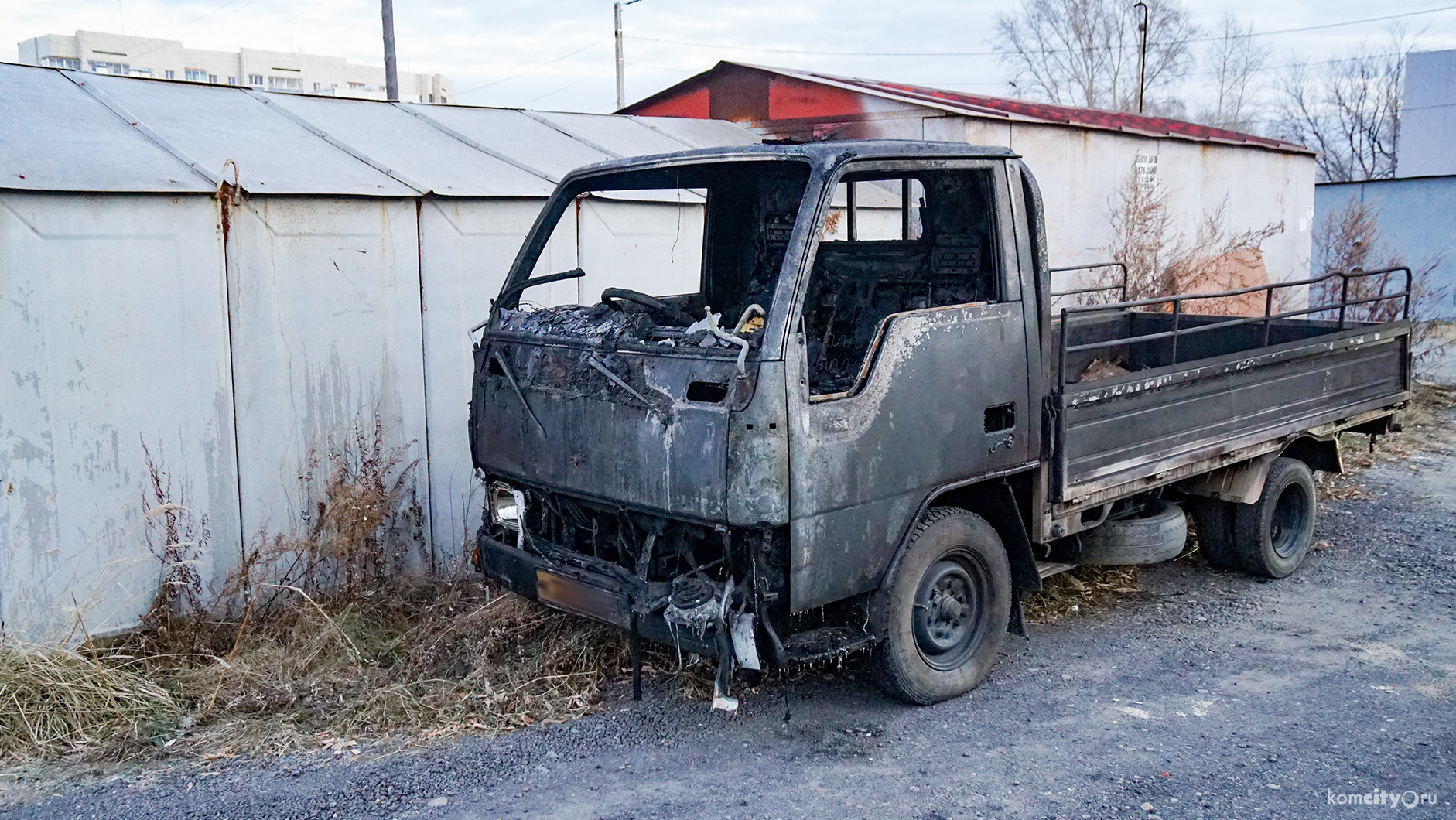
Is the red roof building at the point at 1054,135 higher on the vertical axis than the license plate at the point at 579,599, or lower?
higher

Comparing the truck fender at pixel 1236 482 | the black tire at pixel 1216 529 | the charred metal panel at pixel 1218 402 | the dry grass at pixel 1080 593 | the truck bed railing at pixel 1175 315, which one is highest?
the truck bed railing at pixel 1175 315

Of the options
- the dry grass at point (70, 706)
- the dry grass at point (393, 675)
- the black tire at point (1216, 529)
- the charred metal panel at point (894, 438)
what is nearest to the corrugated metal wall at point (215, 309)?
the dry grass at point (70, 706)

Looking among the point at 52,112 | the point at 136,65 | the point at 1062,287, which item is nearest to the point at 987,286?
the point at 52,112

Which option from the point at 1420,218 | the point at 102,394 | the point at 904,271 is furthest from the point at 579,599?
the point at 1420,218

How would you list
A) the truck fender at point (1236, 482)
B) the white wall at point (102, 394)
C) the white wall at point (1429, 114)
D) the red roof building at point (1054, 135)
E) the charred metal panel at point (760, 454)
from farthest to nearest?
1. the white wall at point (1429, 114)
2. the red roof building at point (1054, 135)
3. the truck fender at point (1236, 482)
4. the white wall at point (102, 394)
5. the charred metal panel at point (760, 454)

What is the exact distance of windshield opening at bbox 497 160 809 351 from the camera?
4.31 m

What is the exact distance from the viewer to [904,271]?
4.93 meters

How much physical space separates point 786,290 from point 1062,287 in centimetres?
778

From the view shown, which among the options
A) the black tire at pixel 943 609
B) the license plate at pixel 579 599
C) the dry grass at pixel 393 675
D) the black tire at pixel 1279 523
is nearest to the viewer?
the license plate at pixel 579 599

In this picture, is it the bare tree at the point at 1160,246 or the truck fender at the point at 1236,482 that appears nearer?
the truck fender at the point at 1236,482

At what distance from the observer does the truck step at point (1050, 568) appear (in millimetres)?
4895

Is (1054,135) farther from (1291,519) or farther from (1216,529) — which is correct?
(1216,529)

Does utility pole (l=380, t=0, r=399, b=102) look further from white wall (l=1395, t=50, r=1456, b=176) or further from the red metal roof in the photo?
white wall (l=1395, t=50, r=1456, b=176)

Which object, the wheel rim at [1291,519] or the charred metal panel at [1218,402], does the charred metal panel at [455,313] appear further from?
the wheel rim at [1291,519]
